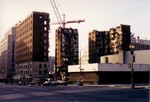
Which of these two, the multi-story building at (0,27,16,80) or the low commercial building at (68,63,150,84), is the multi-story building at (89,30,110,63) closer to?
the multi-story building at (0,27,16,80)

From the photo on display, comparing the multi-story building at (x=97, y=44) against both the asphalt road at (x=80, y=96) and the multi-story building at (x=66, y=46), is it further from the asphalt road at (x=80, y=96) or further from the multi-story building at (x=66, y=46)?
the asphalt road at (x=80, y=96)

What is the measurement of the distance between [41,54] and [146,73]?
188 ft

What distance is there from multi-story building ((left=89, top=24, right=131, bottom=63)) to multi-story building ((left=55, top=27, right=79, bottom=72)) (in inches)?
382

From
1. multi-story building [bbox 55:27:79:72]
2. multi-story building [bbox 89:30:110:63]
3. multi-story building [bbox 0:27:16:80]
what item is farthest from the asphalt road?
multi-story building [bbox 0:27:16:80]

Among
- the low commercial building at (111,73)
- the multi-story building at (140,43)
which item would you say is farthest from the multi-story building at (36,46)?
the multi-story building at (140,43)

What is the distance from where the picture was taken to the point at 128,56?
103 m

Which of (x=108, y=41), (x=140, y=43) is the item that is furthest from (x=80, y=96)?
(x=140, y=43)

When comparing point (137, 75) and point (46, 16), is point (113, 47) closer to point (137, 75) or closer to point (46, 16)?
point (46, 16)

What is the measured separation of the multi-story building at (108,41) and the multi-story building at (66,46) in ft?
31.8

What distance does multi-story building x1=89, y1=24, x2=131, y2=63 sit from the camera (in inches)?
5743

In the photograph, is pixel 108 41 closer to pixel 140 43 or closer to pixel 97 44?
pixel 97 44

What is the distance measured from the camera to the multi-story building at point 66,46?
15673 centimetres

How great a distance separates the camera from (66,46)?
15900 cm

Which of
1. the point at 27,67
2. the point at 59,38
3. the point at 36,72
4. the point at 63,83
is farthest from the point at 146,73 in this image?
the point at 59,38
